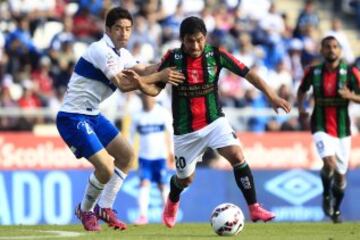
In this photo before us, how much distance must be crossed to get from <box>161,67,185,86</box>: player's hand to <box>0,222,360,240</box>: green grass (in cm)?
193

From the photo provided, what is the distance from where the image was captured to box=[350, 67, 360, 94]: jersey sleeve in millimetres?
18875

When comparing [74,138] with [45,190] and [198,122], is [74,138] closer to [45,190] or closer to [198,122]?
[198,122]

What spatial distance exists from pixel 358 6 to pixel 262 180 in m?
9.46

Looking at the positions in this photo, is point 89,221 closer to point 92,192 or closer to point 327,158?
point 92,192

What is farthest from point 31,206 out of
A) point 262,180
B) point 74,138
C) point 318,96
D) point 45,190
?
point 74,138

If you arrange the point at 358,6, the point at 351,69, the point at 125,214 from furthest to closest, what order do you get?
the point at 358,6 → the point at 125,214 → the point at 351,69

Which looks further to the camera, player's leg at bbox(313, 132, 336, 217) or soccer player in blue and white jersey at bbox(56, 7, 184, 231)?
player's leg at bbox(313, 132, 336, 217)

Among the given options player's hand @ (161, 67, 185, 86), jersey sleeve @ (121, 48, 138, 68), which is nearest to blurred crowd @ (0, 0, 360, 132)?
jersey sleeve @ (121, 48, 138, 68)

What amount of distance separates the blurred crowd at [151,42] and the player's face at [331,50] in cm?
601

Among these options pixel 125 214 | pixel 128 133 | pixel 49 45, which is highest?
pixel 49 45

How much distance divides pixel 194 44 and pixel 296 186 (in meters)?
10.2

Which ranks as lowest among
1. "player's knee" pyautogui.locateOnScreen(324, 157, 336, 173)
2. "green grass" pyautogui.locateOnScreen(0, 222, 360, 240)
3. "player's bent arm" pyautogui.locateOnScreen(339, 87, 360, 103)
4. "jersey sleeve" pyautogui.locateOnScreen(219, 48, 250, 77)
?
"green grass" pyautogui.locateOnScreen(0, 222, 360, 240)

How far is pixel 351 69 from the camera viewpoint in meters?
18.9

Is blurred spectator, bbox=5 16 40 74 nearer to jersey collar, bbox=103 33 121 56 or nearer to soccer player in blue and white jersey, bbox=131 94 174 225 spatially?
soccer player in blue and white jersey, bbox=131 94 174 225
